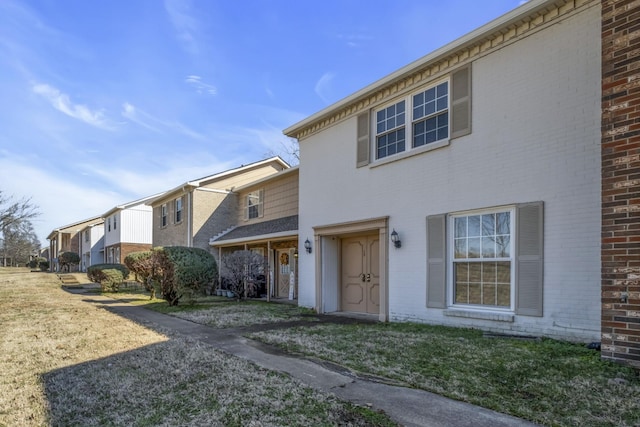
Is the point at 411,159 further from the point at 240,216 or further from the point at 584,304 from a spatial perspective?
the point at 240,216

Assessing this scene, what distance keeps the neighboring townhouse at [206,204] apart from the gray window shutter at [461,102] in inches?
540

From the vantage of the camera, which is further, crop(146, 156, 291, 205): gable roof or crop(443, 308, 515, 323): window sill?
crop(146, 156, 291, 205): gable roof

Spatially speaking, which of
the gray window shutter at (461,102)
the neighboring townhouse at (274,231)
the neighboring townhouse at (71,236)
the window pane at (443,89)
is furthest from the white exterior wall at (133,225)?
the gray window shutter at (461,102)

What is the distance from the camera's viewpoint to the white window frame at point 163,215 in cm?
2289

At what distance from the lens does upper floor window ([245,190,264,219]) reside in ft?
59.8

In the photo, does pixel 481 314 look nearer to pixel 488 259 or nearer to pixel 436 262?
→ pixel 488 259

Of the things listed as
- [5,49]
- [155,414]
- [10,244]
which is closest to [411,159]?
[155,414]

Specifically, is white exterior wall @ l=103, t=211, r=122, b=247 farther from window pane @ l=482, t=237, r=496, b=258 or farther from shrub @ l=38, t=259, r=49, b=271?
window pane @ l=482, t=237, r=496, b=258

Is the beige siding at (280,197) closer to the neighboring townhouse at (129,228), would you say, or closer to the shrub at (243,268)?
the shrub at (243,268)

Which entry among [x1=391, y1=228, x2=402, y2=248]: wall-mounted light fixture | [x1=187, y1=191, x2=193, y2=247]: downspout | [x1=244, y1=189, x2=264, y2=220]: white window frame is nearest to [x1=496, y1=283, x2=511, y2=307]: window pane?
[x1=391, y1=228, x2=402, y2=248]: wall-mounted light fixture

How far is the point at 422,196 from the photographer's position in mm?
8758

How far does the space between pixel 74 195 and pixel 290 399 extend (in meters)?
29.3

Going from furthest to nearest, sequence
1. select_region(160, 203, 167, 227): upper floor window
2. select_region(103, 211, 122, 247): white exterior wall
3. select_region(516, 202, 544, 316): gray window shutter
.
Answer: select_region(103, 211, 122, 247): white exterior wall < select_region(160, 203, 167, 227): upper floor window < select_region(516, 202, 544, 316): gray window shutter

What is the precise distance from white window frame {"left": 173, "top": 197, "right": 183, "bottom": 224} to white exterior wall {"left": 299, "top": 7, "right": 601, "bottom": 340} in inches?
550
